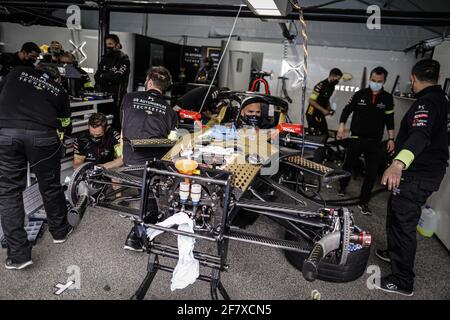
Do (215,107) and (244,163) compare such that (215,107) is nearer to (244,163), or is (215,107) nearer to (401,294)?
(244,163)

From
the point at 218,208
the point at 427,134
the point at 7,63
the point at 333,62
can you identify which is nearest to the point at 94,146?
the point at 218,208

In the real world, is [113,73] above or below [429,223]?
above

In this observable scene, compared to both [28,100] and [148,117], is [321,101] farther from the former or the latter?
[28,100]

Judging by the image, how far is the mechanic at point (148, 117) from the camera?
3.01 m

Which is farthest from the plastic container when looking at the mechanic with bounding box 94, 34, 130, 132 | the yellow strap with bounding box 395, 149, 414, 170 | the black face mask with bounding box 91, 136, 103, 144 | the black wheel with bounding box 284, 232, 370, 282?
the mechanic with bounding box 94, 34, 130, 132

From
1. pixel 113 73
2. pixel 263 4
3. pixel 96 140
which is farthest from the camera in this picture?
pixel 113 73

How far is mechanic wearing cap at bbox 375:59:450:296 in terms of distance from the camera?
2.42 meters

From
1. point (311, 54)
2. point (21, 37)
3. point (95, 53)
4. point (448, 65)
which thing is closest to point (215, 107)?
point (448, 65)

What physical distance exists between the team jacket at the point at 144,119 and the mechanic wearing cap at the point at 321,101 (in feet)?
12.2

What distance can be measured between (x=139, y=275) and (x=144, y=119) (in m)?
1.33

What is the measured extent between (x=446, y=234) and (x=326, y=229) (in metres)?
2.35

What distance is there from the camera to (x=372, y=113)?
424 cm

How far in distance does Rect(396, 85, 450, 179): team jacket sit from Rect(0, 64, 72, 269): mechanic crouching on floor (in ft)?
8.40

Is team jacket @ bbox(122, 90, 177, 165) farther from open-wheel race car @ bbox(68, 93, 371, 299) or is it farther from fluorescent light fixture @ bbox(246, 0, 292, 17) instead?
fluorescent light fixture @ bbox(246, 0, 292, 17)
